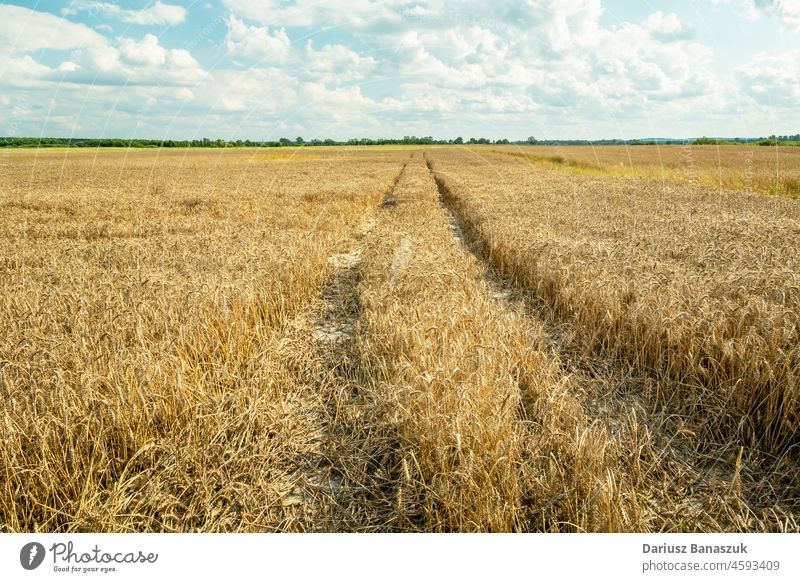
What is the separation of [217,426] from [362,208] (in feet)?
49.2

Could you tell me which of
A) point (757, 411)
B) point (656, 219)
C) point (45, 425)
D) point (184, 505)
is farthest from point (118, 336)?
point (656, 219)

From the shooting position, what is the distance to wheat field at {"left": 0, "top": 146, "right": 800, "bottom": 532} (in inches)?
111

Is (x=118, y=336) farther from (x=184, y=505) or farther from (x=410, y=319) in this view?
(x=410, y=319)

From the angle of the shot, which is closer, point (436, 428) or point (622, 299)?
point (436, 428)

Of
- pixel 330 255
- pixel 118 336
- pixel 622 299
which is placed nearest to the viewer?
pixel 118 336

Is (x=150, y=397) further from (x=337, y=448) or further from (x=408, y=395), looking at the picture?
(x=408, y=395)

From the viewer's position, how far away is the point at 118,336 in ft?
14.0
